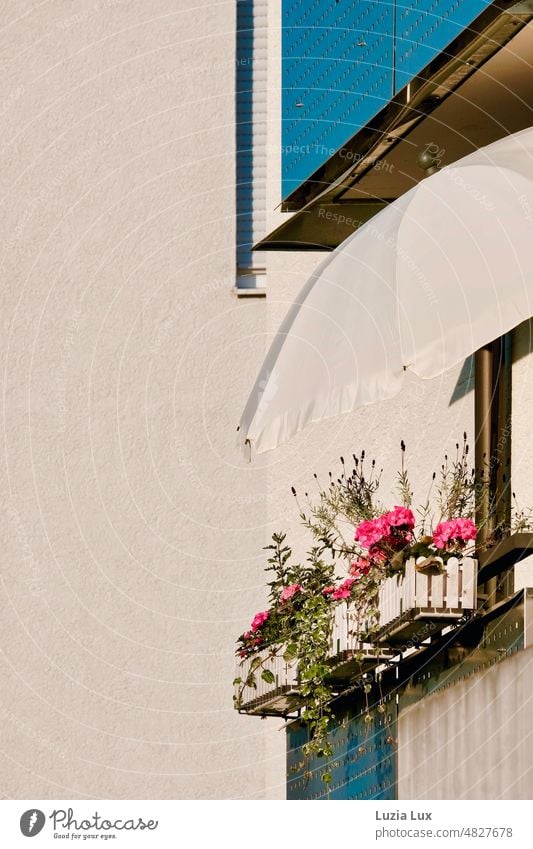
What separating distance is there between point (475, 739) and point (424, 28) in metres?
3.85

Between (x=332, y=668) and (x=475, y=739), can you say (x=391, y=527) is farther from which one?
(x=332, y=668)

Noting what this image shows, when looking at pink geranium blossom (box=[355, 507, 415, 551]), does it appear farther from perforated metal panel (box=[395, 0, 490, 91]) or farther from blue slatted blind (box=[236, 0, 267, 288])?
blue slatted blind (box=[236, 0, 267, 288])

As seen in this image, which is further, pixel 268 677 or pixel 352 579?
pixel 268 677

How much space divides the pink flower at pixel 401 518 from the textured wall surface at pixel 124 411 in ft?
16.1

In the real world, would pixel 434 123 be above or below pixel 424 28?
below

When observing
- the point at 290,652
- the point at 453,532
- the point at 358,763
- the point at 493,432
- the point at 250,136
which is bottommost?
the point at 358,763

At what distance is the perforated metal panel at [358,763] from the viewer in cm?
904

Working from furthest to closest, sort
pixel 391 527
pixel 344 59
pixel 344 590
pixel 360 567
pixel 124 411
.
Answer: pixel 124 411
pixel 344 59
pixel 344 590
pixel 360 567
pixel 391 527

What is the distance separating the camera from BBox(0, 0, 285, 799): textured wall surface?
43.0 feet

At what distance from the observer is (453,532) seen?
788 centimetres

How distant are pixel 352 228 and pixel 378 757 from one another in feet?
11.8

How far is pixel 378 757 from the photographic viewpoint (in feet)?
30.3

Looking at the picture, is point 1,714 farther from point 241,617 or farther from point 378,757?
point 378,757

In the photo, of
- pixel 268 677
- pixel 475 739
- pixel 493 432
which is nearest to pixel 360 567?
pixel 493 432
